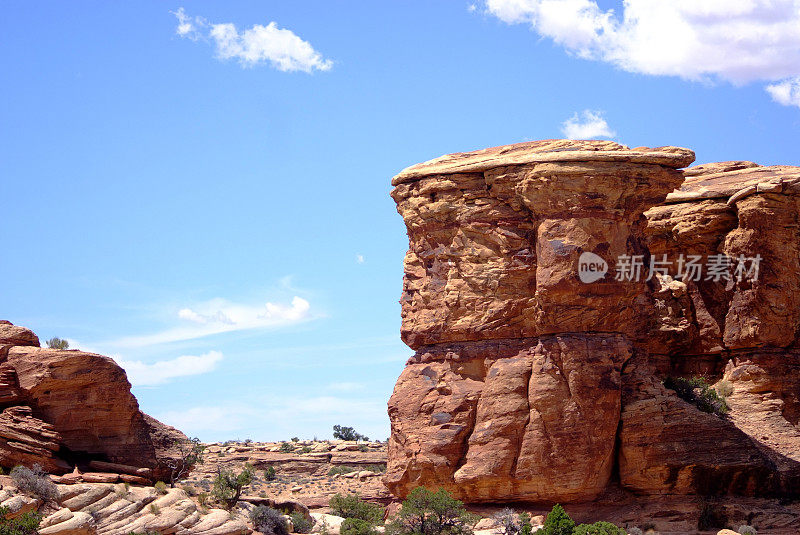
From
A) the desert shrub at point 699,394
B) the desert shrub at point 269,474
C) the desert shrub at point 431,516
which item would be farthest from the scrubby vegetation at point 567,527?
the desert shrub at point 269,474

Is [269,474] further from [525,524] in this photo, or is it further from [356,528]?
[525,524]

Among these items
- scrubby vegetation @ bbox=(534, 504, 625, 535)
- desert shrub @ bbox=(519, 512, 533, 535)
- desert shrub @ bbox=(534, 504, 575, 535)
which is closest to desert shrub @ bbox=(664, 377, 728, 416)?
scrubby vegetation @ bbox=(534, 504, 625, 535)

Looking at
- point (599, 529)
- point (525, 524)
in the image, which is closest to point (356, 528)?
point (525, 524)

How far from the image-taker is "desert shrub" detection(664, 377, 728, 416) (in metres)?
34.7

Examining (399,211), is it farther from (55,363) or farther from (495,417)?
(55,363)

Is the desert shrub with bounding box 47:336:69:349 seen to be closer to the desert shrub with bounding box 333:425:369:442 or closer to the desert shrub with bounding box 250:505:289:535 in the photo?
the desert shrub with bounding box 250:505:289:535

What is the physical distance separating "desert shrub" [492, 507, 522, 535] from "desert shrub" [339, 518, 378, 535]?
11.5 feet

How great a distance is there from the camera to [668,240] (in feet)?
128

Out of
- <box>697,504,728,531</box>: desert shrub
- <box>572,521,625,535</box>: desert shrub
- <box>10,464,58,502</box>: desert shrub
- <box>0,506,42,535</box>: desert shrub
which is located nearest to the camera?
<box>0,506,42,535</box>: desert shrub

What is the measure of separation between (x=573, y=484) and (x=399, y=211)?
9.86 meters

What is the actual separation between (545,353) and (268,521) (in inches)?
352

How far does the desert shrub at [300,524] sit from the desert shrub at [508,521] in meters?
5.77

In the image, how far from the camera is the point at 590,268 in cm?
3203

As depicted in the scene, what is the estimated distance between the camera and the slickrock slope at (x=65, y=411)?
28.8m
